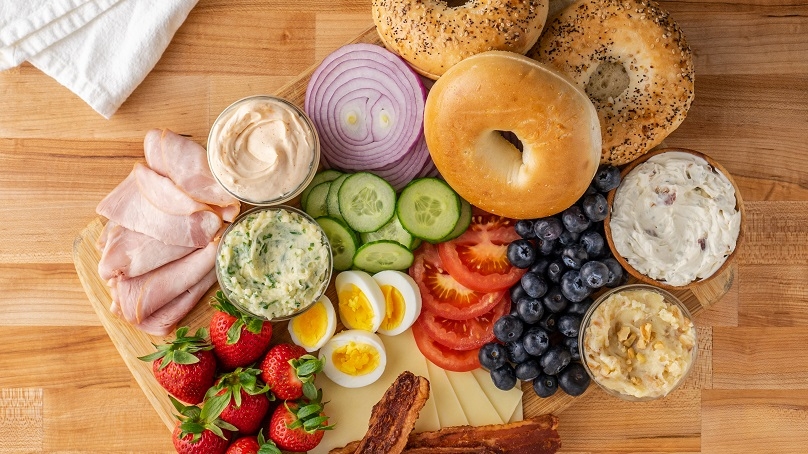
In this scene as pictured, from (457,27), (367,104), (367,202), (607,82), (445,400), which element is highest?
(457,27)

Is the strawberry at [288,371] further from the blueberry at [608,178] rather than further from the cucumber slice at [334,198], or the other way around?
the blueberry at [608,178]

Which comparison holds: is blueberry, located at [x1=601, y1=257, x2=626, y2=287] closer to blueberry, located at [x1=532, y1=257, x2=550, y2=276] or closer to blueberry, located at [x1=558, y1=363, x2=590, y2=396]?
blueberry, located at [x1=532, y1=257, x2=550, y2=276]

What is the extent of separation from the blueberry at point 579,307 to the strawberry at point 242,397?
38.8 inches

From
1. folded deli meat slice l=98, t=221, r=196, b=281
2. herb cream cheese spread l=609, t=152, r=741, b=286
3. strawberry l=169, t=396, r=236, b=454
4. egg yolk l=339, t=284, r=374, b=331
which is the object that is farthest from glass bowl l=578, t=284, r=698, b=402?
folded deli meat slice l=98, t=221, r=196, b=281

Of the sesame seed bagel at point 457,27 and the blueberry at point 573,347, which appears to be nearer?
the sesame seed bagel at point 457,27

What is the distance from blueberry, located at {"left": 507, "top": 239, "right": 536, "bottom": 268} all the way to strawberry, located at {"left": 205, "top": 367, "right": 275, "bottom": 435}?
87 cm

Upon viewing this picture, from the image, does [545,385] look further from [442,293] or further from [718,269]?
[718,269]

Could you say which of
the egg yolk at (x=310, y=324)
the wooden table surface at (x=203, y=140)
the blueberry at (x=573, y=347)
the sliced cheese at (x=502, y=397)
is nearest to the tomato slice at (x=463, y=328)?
the sliced cheese at (x=502, y=397)

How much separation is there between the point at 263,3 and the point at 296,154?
24.8 inches

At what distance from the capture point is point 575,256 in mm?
2059

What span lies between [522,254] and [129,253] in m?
1.28

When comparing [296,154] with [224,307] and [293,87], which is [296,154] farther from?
[224,307]

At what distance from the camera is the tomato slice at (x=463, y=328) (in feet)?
7.11

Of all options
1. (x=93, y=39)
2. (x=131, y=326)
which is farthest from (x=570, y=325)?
(x=93, y=39)
